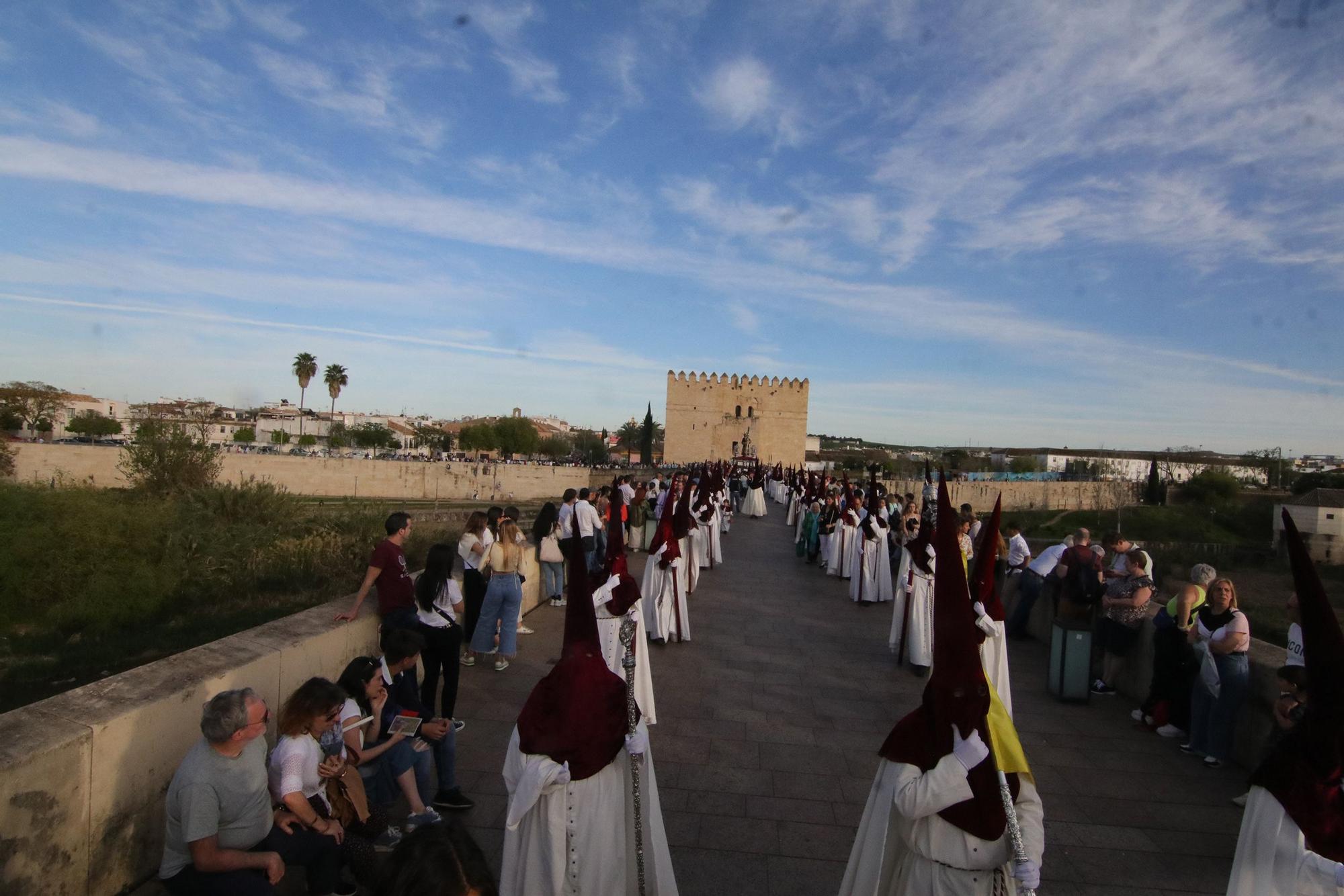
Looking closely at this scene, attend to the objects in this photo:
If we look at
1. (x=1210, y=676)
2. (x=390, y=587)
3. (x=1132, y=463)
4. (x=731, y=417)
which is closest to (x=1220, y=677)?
(x=1210, y=676)

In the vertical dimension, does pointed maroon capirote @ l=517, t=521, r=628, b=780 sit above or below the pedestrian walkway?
above

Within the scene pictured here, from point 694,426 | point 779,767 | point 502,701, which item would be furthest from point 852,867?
point 694,426

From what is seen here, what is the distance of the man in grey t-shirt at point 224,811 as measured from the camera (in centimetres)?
299

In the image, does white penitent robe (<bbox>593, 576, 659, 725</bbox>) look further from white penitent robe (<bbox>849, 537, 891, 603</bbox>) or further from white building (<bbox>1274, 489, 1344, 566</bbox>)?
white building (<bbox>1274, 489, 1344, 566</bbox>)

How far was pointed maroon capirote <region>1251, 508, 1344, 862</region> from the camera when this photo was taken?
249cm

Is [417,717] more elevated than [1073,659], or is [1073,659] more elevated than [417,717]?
[417,717]

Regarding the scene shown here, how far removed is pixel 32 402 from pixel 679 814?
208ft

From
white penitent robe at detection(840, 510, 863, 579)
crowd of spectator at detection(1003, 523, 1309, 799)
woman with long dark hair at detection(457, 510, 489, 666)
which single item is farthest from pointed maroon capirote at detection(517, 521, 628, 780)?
white penitent robe at detection(840, 510, 863, 579)

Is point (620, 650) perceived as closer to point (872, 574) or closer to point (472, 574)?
point (472, 574)

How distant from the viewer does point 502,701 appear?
6426mm

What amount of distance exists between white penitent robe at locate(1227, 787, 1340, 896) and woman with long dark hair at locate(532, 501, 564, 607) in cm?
779

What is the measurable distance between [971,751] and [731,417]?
230 feet

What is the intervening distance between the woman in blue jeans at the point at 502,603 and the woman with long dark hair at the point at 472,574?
3.9 inches

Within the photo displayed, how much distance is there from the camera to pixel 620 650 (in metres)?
A: 5.84
